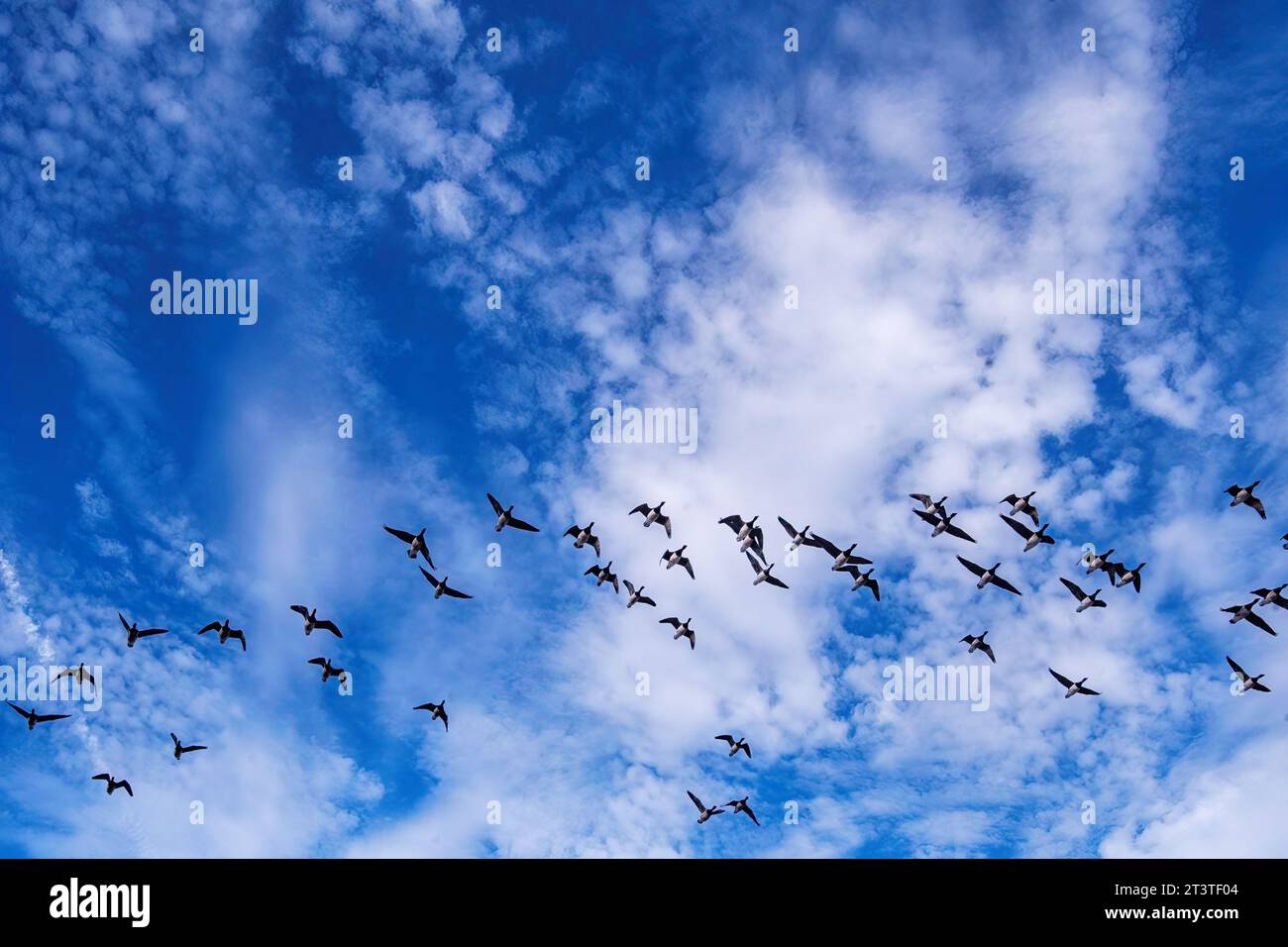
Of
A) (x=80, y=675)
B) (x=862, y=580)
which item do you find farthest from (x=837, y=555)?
(x=80, y=675)

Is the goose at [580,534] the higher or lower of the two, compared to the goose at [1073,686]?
higher

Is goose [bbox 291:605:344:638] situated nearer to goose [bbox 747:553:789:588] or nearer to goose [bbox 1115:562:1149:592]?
goose [bbox 747:553:789:588]

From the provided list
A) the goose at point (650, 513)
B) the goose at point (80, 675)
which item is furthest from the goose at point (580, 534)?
the goose at point (80, 675)

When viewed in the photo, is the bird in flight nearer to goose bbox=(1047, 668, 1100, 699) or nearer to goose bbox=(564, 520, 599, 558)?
goose bbox=(1047, 668, 1100, 699)

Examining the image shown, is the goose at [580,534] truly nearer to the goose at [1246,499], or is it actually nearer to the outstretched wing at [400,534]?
the outstretched wing at [400,534]

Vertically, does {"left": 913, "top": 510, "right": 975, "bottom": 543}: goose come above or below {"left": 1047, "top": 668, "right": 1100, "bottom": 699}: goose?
above

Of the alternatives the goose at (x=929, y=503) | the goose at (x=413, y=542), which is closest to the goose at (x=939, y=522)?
the goose at (x=929, y=503)

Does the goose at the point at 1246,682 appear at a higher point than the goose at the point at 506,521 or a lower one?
lower

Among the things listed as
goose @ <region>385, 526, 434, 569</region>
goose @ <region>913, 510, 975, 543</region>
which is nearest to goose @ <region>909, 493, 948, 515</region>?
goose @ <region>913, 510, 975, 543</region>

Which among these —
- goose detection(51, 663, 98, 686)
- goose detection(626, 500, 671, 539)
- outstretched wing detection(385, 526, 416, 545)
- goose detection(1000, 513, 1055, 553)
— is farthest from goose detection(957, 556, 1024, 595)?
goose detection(51, 663, 98, 686)

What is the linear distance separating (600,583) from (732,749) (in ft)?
51.8

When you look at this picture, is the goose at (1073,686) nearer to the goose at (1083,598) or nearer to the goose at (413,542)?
the goose at (1083,598)

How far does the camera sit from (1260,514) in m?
45.8
